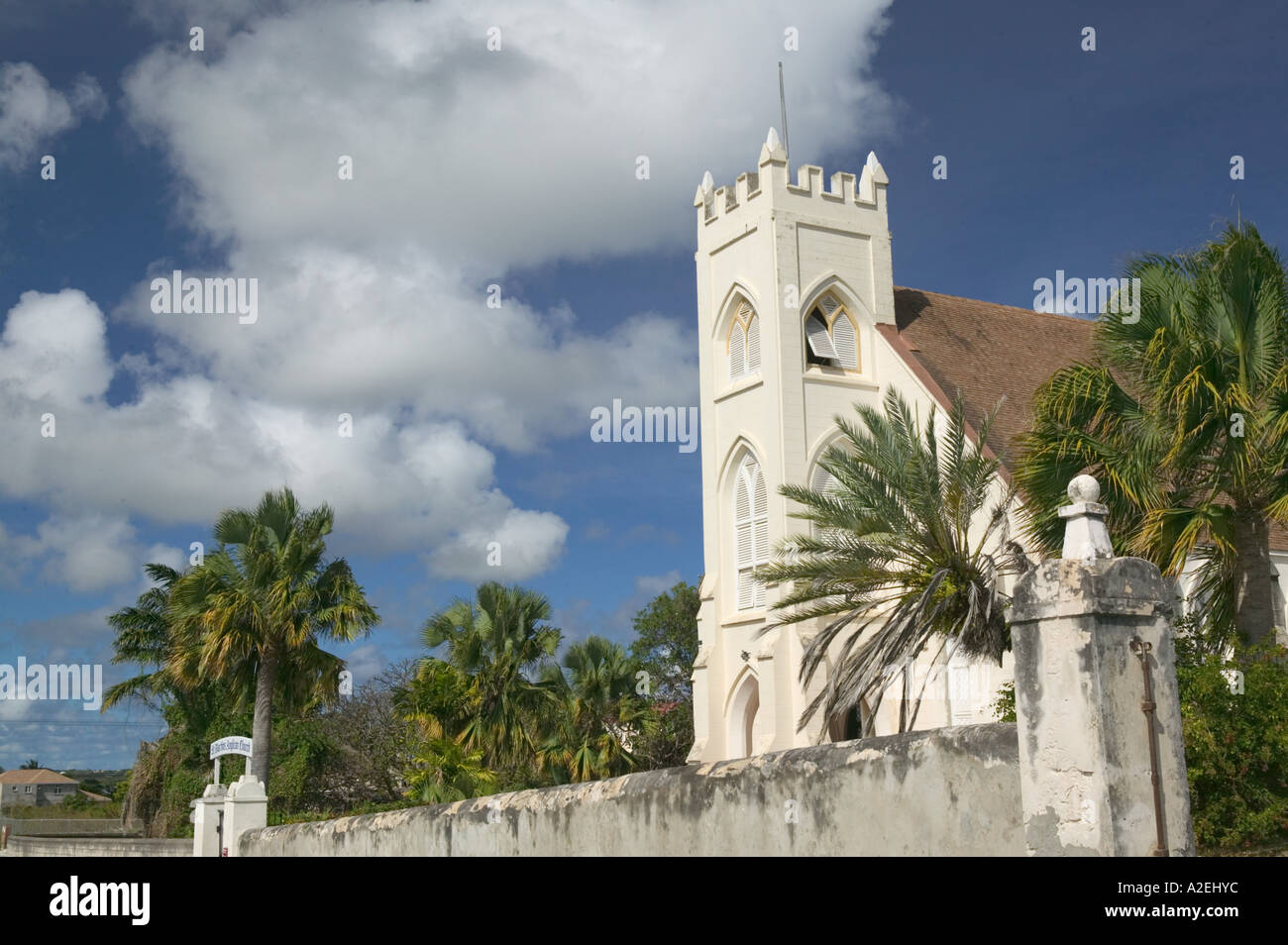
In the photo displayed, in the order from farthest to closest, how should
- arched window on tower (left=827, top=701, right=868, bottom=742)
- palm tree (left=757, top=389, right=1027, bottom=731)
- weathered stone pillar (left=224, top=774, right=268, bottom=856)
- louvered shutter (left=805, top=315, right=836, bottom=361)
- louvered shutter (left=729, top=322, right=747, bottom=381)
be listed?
louvered shutter (left=729, top=322, right=747, bottom=381)
louvered shutter (left=805, top=315, right=836, bottom=361)
arched window on tower (left=827, top=701, right=868, bottom=742)
weathered stone pillar (left=224, top=774, right=268, bottom=856)
palm tree (left=757, top=389, right=1027, bottom=731)

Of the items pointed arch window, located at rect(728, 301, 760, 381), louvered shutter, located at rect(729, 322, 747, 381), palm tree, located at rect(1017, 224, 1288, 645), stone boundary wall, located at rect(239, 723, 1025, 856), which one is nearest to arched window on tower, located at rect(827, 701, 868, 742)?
pointed arch window, located at rect(728, 301, 760, 381)

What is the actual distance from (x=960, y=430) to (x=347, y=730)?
2336 cm

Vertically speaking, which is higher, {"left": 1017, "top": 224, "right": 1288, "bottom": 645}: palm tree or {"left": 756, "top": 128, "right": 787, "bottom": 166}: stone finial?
{"left": 756, "top": 128, "right": 787, "bottom": 166}: stone finial

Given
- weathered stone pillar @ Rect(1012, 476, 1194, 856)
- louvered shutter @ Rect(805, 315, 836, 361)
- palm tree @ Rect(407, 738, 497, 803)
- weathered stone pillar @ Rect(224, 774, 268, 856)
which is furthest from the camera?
louvered shutter @ Rect(805, 315, 836, 361)

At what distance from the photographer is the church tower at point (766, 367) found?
2692 cm

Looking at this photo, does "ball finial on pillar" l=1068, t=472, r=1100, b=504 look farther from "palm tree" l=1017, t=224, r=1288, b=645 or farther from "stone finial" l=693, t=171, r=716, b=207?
"stone finial" l=693, t=171, r=716, b=207

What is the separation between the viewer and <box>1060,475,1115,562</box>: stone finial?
640cm

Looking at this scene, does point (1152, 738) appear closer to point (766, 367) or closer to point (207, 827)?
point (207, 827)

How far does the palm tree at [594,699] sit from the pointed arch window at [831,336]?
9.22 metres

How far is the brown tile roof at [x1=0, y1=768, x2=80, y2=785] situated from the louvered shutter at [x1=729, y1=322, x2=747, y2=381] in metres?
78.8

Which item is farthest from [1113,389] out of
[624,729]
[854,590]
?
[624,729]
